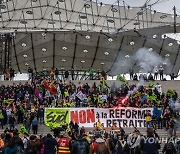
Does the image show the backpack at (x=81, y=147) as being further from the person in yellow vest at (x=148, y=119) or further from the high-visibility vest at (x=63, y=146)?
the person in yellow vest at (x=148, y=119)

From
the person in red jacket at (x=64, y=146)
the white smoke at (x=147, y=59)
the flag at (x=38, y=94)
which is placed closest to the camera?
the person in red jacket at (x=64, y=146)

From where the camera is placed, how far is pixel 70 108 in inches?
1067

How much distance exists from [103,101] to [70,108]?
303 cm

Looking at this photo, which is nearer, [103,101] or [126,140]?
[126,140]

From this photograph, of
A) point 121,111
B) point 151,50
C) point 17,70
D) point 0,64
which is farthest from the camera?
point 17,70

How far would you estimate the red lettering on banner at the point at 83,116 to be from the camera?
26906 millimetres

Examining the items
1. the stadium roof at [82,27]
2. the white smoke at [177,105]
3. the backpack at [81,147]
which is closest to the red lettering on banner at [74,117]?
the white smoke at [177,105]

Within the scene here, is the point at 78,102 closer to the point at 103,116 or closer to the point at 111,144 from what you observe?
the point at 103,116

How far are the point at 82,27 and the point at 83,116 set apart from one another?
2694 centimetres

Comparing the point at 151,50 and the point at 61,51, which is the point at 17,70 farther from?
the point at 151,50

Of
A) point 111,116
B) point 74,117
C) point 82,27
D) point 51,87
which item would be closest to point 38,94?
point 51,87

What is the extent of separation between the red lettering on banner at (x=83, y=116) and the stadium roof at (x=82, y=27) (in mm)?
→ 22644

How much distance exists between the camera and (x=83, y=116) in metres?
27.2

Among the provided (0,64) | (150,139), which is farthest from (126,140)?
(0,64)
